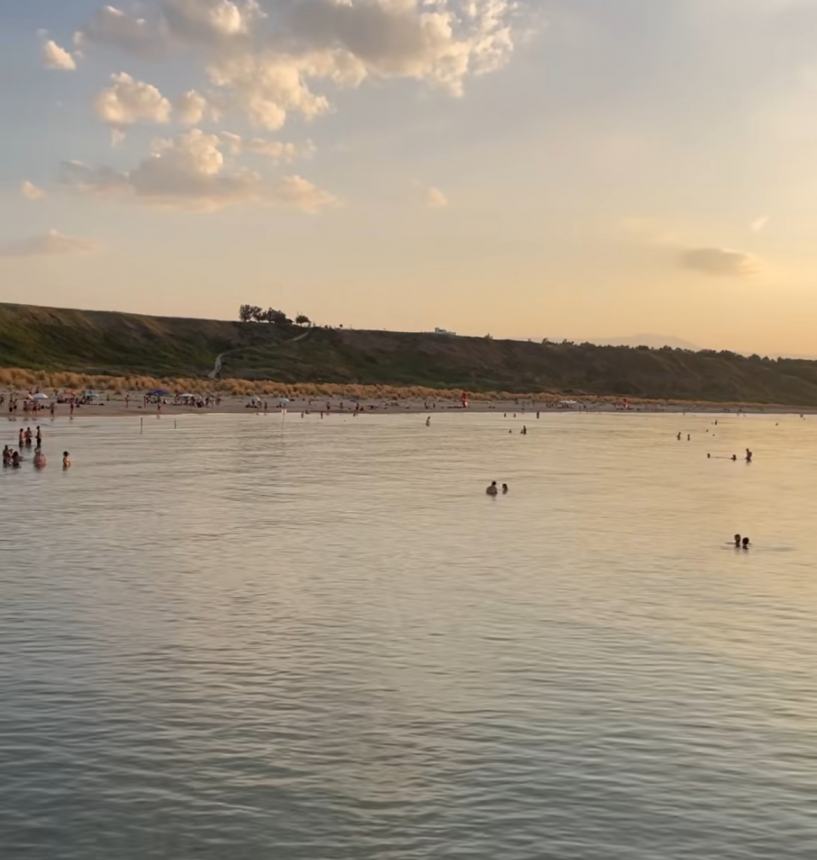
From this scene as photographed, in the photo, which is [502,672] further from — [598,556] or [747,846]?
[598,556]

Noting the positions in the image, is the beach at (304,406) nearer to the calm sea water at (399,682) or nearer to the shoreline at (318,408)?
the shoreline at (318,408)

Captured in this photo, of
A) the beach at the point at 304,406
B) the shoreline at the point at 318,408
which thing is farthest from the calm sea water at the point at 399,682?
the beach at the point at 304,406

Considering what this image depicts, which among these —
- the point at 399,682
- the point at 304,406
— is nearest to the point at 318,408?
the point at 304,406

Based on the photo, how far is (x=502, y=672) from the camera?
70.2 ft

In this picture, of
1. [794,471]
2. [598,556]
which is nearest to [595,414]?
[794,471]

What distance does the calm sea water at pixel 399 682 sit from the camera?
1421 centimetres

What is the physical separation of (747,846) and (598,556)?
72.8 feet

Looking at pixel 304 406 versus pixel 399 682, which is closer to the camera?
pixel 399 682

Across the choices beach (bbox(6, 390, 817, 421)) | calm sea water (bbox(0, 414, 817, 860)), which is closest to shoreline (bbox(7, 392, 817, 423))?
beach (bbox(6, 390, 817, 421))

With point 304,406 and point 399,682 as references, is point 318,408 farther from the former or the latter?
point 399,682

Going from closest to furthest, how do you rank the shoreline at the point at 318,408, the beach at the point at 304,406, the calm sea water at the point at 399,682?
1. the calm sea water at the point at 399,682
2. the shoreline at the point at 318,408
3. the beach at the point at 304,406

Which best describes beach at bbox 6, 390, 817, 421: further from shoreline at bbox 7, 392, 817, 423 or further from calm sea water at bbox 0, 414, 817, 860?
calm sea water at bbox 0, 414, 817, 860

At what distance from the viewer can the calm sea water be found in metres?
14.2

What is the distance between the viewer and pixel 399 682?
20531mm
